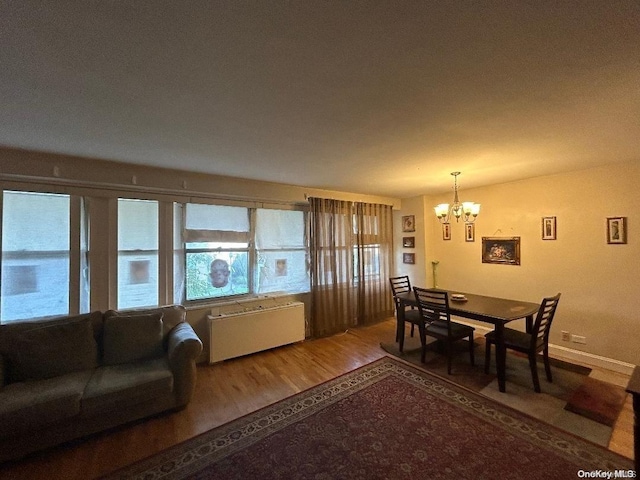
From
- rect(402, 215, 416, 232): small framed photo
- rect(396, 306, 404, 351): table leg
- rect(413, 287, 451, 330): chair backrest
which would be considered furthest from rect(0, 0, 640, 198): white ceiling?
rect(402, 215, 416, 232): small framed photo

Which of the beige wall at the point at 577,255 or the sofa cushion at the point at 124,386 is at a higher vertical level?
the beige wall at the point at 577,255

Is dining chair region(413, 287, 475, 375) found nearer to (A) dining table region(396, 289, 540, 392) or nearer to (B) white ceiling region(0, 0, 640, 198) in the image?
(A) dining table region(396, 289, 540, 392)

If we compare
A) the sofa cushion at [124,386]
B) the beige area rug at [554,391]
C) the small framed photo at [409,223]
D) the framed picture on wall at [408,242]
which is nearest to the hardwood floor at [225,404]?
the beige area rug at [554,391]

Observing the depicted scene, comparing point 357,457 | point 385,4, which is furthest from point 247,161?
point 357,457

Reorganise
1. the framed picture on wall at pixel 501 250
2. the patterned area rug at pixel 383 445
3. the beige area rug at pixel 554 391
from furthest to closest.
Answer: the framed picture on wall at pixel 501 250
the beige area rug at pixel 554 391
the patterned area rug at pixel 383 445

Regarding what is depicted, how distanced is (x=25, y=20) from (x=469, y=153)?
300 centimetres

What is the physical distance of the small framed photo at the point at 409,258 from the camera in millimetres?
5011

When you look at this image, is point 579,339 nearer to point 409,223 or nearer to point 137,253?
point 409,223

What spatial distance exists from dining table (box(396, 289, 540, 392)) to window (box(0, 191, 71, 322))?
387 centimetres

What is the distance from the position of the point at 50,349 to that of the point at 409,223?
5.12m

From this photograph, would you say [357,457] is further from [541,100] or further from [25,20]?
[25,20]

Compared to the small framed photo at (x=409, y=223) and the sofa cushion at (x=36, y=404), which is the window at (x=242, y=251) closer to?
the sofa cushion at (x=36, y=404)

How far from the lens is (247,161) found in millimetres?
2750

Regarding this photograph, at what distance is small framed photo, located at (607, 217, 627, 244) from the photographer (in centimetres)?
290
